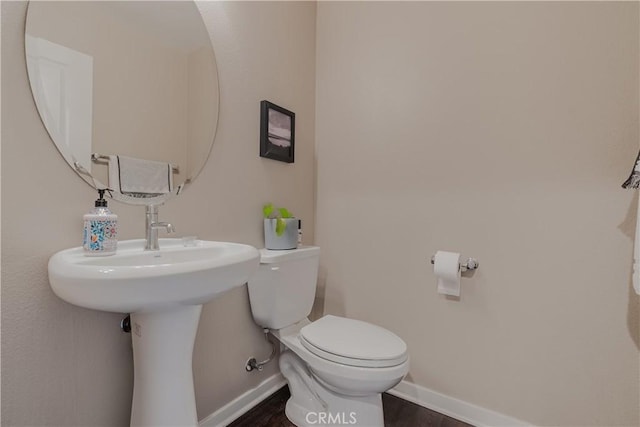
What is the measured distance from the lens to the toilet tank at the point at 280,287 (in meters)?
1.28

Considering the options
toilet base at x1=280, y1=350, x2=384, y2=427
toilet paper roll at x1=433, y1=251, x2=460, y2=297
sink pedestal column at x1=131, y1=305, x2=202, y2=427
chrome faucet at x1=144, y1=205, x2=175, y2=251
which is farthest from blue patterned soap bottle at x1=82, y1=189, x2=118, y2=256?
toilet paper roll at x1=433, y1=251, x2=460, y2=297

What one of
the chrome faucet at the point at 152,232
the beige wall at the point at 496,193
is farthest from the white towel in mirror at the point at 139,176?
the beige wall at the point at 496,193

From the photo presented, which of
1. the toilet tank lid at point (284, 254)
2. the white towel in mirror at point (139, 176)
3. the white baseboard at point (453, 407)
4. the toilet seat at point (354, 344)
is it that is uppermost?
the white towel in mirror at point (139, 176)

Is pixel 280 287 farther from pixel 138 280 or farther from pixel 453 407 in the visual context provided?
pixel 453 407

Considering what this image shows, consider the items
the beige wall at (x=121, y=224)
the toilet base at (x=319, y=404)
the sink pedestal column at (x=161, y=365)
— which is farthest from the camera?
the toilet base at (x=319, y=404)

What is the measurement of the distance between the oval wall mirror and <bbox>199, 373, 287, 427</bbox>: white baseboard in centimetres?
90

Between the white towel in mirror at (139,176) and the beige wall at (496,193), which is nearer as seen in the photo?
the white towel in mirror at (139,176)

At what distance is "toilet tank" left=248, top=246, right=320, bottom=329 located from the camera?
4.19 ft

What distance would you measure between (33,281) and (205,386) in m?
0.72

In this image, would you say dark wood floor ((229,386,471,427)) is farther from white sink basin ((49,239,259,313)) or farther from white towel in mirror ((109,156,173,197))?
white towel in mirror ((109,156,173,197))

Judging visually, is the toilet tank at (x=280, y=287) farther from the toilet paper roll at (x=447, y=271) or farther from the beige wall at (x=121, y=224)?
the toilet paper roll at (x=447, y=271)

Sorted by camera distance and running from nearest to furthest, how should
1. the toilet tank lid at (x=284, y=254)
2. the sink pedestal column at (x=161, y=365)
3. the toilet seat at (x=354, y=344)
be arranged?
the sink pedestal column at (x=161, y=365), the toilet seat at (x=354, y=344), the toilet tank lid at (x=284, y=254)

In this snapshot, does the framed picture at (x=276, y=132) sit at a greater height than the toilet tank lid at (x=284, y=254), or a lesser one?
greater

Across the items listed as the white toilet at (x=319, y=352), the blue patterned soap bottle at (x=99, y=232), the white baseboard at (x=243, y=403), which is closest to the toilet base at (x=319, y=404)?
the white toilet at (x=319, y=352)
